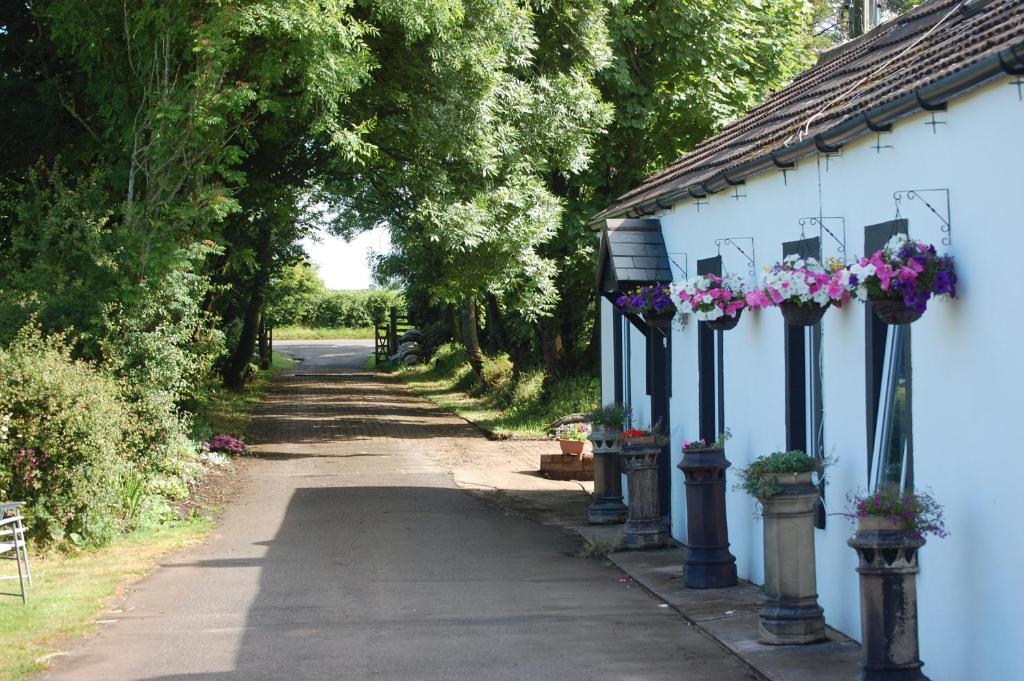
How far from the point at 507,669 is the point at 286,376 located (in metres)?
37.2

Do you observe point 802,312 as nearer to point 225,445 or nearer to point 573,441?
point 573,441

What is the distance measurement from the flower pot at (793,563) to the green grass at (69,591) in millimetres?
4963

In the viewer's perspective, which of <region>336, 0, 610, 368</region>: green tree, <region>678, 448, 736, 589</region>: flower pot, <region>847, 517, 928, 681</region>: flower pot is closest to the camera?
<region>847, 517, 928, 681</region>: flower pot

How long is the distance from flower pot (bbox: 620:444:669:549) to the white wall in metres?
3.35

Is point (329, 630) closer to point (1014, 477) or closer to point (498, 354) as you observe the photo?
point (1014, 477)

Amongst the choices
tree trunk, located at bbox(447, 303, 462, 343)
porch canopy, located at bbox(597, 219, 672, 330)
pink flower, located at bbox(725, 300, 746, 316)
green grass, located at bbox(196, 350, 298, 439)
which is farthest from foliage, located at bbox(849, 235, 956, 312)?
tree trunk, located at bbox(447, 303, 462, 343)

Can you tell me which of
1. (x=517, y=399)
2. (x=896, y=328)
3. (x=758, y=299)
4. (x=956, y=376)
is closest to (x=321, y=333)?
(x=517, y=399)

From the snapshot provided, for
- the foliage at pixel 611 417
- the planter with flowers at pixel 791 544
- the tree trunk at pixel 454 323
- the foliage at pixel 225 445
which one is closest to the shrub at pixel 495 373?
the tree trunk at pixel 454 323

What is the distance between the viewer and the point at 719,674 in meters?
7.50

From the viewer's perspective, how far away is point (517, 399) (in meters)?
28.4

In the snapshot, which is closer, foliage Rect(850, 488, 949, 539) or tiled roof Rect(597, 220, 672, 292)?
foliage Rect(850, 488, 949, 539)

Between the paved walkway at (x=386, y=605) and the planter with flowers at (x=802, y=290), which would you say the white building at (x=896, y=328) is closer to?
the planter with flowers at (x=802, y=290)

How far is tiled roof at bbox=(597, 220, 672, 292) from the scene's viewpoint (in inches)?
495

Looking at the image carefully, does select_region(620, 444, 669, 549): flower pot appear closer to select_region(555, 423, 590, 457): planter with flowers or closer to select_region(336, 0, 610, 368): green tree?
select_region(555, 423, 590, 457): planter with flowers
